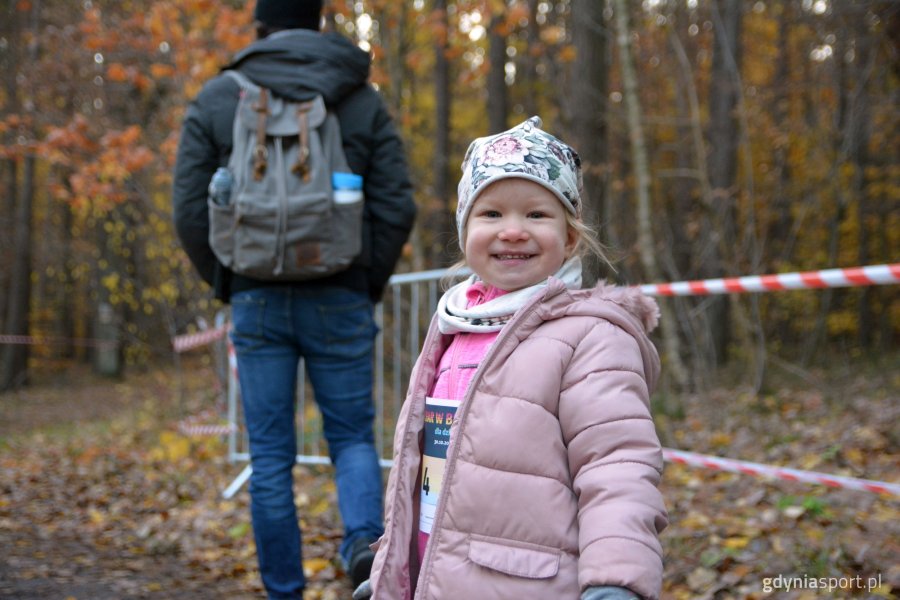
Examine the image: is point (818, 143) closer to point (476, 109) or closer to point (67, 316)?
point (476, 109)

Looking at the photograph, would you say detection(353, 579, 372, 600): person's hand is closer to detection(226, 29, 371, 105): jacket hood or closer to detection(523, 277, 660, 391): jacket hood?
detection(523, 277, 660, 391): jacket hood

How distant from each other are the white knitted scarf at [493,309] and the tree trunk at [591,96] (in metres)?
5.65

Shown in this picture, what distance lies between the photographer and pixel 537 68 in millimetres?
18016

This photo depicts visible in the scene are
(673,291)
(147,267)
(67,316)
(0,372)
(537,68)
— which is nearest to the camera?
(673,291)

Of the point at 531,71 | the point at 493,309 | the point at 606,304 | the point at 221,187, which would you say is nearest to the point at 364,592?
the point at 493,309

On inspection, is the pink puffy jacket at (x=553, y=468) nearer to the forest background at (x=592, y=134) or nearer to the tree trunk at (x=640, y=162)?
the forest background at (x=592, y=134)

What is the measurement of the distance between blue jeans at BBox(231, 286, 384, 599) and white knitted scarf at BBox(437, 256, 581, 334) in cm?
125

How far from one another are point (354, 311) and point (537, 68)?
51.7 feet

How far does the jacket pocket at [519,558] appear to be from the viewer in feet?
5.23

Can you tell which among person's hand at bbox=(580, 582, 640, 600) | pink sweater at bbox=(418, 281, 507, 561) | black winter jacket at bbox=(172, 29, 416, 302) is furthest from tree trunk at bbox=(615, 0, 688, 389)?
person's hand at bbox=(580, 582, 640, 600)

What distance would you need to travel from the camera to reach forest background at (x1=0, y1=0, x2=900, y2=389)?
8.20 m

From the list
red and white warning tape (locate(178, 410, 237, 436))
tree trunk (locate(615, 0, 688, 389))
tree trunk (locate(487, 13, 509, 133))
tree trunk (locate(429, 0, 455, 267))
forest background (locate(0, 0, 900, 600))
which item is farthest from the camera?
tree trunk (locate(429, 0, 455, 267))

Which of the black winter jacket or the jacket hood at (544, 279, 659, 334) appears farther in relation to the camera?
the black winter jacket

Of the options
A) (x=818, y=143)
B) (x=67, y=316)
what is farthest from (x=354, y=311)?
(x=67, y=316)
